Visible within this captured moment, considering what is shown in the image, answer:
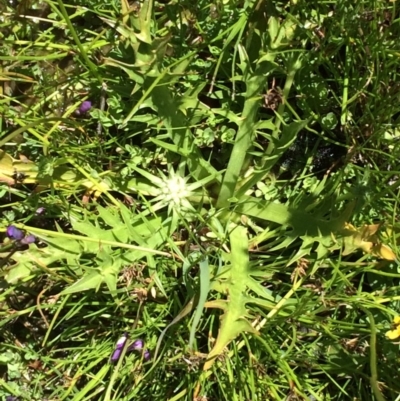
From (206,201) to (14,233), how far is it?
0.47 metres

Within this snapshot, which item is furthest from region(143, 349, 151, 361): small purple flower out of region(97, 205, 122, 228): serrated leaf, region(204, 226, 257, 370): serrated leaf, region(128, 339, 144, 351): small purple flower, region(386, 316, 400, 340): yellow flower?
region(386, 316, 400, 340): yellow flower

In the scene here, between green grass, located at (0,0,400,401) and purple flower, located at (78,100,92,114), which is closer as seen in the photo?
green grass, located at (0,0,400,401)

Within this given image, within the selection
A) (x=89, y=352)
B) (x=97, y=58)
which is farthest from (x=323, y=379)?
(x=97, y=58)

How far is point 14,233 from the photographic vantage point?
4.75 ft

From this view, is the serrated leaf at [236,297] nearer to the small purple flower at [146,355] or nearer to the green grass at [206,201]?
the green grass at [206,201]

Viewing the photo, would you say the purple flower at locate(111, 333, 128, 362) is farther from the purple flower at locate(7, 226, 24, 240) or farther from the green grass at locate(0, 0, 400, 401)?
the purple flower at locate(7, 226, 24, 240)

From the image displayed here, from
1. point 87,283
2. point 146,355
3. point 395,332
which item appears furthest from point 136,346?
point 395,332

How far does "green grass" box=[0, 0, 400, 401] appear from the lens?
4.65ft

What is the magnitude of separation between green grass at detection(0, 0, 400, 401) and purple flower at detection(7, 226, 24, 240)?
0.06 meters

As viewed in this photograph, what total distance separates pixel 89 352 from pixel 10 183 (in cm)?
47

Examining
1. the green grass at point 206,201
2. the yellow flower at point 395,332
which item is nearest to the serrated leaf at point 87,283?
the green grass at point 206,201

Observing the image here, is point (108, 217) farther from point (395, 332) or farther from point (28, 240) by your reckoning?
point (395, 332)

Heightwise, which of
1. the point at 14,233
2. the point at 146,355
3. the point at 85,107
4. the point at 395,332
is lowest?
the point at 146,355

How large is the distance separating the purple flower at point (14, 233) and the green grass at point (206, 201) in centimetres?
6
